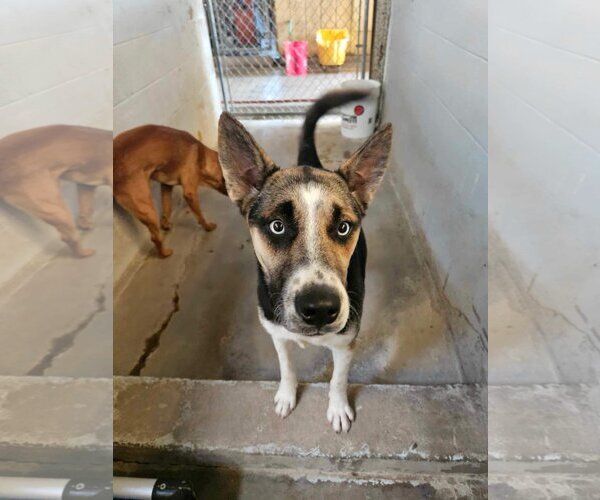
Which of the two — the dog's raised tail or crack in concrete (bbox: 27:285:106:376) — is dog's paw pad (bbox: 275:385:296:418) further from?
the dog's raised tail

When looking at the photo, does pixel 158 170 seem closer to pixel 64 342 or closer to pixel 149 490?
pixel 64 342

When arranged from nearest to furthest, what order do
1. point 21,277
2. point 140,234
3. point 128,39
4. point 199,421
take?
point 21,277 < point 199,421 < point 128,39 < point 140,234

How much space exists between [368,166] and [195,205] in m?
2.11

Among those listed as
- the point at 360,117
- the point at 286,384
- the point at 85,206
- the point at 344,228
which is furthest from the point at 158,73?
the point at 286,384

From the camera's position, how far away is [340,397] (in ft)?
5.62

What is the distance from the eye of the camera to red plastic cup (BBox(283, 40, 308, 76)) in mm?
6031

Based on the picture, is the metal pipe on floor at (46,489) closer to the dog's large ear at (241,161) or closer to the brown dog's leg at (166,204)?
the dog's large ear at (241,161)

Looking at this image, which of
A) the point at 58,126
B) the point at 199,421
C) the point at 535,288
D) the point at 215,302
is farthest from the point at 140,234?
the point at 535,288

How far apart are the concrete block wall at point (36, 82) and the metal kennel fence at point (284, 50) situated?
3971mm

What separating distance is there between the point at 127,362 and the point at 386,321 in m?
1.74

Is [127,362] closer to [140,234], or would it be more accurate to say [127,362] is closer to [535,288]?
[140,234]

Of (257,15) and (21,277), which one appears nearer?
(21,277)

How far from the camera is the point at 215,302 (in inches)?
114

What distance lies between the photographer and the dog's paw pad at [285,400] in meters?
1.74
